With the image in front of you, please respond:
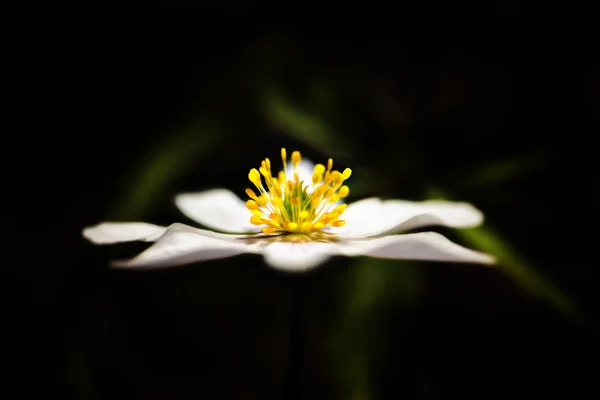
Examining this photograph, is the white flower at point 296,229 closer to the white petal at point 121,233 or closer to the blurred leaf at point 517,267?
the white petal at point 121,233

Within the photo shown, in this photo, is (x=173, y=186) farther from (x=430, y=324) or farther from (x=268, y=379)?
(x=430, y=324)

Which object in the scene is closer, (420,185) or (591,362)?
(591,362)

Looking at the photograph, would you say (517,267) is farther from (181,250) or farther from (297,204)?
(181,250)

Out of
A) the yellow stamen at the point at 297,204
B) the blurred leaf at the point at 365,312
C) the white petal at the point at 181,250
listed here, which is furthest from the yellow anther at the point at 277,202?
the blurred leaf at the point at 365,312

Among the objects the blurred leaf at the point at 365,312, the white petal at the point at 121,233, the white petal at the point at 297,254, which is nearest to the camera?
the white petal at the point at 297,254

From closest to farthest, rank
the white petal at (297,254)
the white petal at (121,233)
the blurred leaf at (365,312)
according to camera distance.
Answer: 1. the white petal at (297,254)
2. the white petal at (121,233)
3. the blurred leaf at (365,312)

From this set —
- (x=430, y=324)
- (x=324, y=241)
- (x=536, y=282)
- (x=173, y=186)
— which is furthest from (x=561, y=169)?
(x=173, y=186)

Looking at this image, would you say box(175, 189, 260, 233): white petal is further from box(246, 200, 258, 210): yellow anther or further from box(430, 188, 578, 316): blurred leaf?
box(430, 188, 578, 316): blurred leaf
